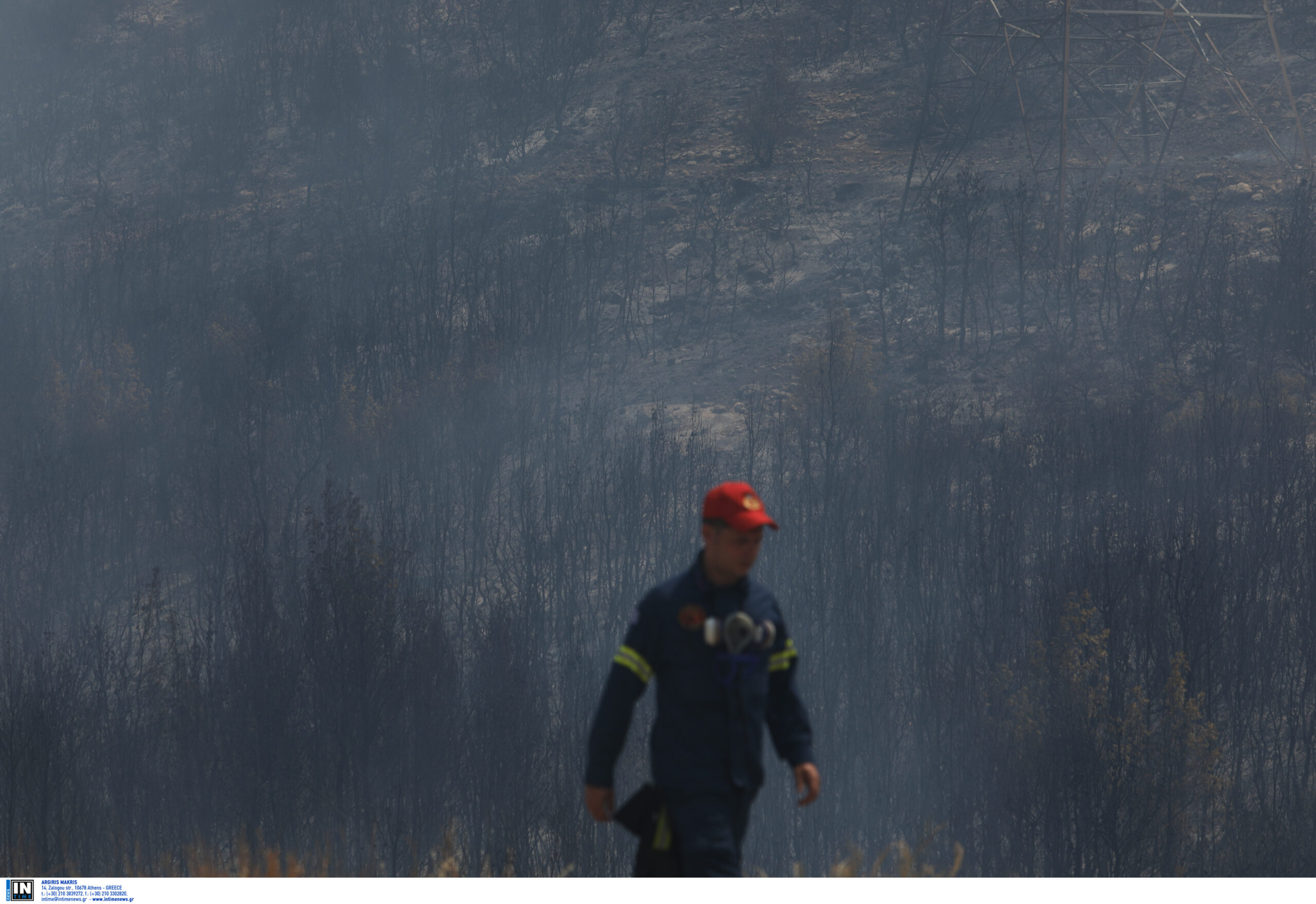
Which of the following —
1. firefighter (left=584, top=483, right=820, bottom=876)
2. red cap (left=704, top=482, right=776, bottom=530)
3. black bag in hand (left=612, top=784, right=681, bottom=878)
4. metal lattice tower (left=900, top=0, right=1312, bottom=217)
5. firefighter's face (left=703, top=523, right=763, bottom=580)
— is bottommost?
black bag in hand (left=612, top=784, right=681, bottom=878)

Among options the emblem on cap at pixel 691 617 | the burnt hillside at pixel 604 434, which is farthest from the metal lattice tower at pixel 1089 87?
the emblem on cap at pixel 691 617

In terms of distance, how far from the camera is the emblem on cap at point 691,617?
4.39 m

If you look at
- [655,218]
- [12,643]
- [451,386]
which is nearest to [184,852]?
[12,643]

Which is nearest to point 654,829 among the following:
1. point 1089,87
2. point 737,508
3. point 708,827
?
point 708,827

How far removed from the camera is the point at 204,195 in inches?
1647

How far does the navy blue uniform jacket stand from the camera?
14.4ft

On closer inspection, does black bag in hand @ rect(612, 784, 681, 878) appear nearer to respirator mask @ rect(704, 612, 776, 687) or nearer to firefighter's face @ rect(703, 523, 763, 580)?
respirator mask @ rect(704, 612, 776, 687)

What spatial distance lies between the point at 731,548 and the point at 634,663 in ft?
1.77

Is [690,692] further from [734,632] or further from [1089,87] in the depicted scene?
[1089,87]

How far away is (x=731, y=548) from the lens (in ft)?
14.4

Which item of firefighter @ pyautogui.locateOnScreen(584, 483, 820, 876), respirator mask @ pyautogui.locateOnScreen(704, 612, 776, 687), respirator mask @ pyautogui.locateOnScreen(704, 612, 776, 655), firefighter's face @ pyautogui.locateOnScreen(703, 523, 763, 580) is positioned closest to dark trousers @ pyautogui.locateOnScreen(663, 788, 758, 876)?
firefighter @ pyautogui.locateOnScreen(584, 483, 820, 876)

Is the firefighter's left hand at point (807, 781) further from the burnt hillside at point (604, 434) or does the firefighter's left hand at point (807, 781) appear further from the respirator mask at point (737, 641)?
the burnt hillside at point (604, 434)

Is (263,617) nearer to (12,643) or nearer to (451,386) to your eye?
(12,643)
